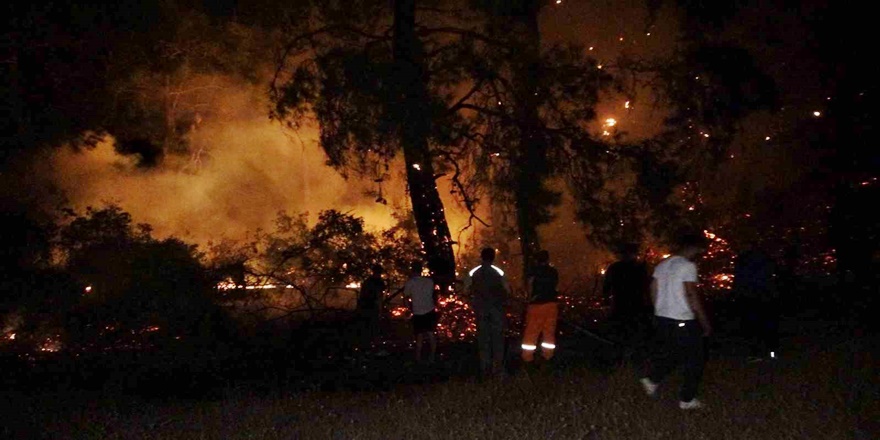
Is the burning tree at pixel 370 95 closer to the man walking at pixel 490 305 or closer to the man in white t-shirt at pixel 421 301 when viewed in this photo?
the man in white t-shirt at pixel 421 301

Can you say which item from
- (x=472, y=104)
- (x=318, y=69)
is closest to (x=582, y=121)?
(x=472, y=104)

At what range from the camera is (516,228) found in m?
15.2

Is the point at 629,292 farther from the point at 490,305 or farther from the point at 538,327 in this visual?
the point at 490,305

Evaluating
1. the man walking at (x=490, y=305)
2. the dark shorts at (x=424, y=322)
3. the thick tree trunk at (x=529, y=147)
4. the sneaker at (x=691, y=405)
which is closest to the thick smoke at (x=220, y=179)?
the thick tree trunk at (x=529, y=147)

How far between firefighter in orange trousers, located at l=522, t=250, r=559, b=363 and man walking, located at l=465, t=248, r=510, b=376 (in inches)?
20.4

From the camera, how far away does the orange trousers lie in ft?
34.7

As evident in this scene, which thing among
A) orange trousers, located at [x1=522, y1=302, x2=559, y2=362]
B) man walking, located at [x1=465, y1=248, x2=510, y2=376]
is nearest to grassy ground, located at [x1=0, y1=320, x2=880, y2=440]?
man walking, located at [x1=465, y1=248, x2=510, y2=376]

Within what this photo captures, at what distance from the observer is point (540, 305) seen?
10.6m

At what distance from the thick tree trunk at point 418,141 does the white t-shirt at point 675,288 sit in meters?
6.03

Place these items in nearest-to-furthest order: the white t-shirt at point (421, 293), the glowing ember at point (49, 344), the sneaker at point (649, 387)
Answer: the sneaker at point (649, 387) < the white t-shirt at point (421, 293) < the glowing ember at point (49, 344)

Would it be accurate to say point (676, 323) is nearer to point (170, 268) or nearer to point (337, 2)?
point (170, 268)

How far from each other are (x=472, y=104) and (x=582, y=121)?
1697 millimetres

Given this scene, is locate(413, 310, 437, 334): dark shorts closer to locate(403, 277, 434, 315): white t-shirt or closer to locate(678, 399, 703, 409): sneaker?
locate(403, 277, 434, 315): white t-shirt

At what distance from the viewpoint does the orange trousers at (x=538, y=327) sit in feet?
34.7
